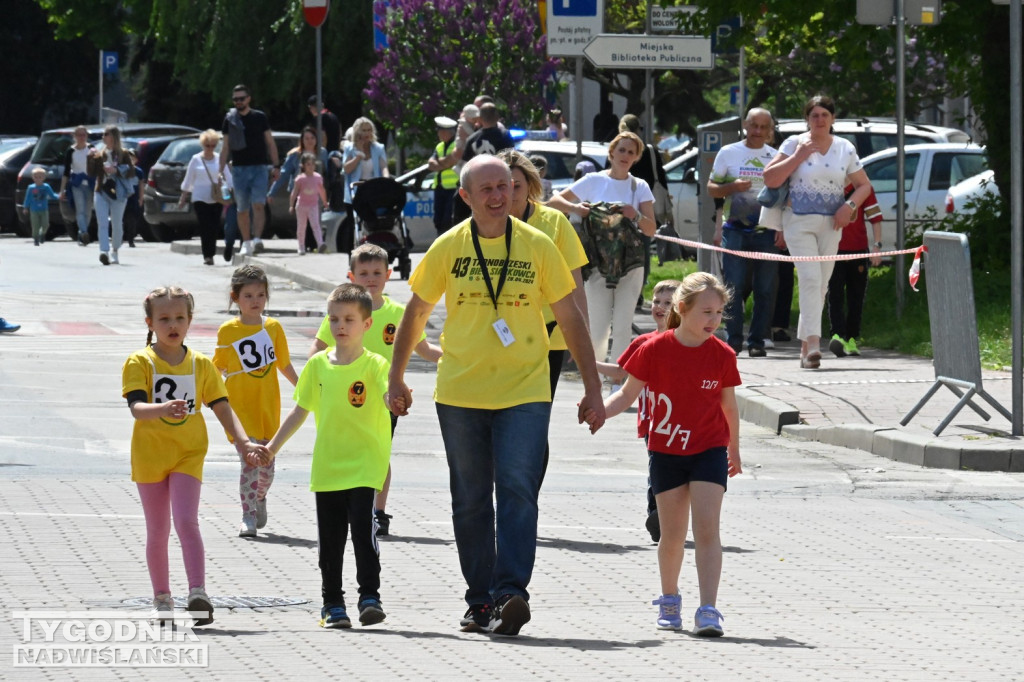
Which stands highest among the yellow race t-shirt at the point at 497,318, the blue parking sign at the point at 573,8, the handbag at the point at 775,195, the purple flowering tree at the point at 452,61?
the purple flowering tree at the point at 452,61

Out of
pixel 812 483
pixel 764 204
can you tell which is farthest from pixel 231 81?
pixel 812 483

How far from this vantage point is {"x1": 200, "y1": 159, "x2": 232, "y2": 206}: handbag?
88.6ft

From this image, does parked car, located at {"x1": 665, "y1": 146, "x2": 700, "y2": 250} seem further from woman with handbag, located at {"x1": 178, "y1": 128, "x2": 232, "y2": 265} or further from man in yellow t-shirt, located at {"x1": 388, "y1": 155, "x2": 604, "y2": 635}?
man in yellow t-shirt, located at {"x1": 388, "y1": 155, "x2": 604, "y2": 635}

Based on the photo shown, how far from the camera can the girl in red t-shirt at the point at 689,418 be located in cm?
745

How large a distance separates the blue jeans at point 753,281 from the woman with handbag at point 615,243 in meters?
2.35

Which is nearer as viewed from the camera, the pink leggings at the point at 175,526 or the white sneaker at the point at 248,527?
the pink leggings at the point at 175,526

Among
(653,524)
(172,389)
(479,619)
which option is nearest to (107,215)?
(653,524)

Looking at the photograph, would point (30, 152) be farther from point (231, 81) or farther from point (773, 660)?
point (773, 660)

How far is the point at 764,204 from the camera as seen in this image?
1559 cm

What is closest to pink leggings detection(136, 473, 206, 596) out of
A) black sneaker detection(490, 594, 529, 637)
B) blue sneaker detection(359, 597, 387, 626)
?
blue sneaker detection(359, 597, 387, 626)

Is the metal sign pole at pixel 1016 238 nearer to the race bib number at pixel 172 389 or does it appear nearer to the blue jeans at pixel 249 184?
the race bib number at pixel 172 389

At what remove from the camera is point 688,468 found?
755cm

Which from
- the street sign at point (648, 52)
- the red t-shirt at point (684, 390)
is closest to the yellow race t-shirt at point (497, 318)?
the red t-shirt at point (684, 390)

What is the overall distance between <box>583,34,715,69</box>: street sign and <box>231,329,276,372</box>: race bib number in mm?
9426
